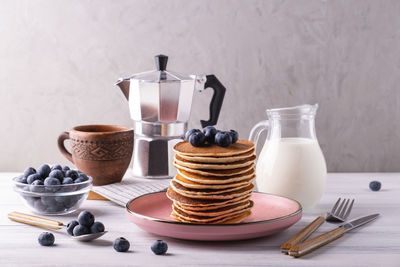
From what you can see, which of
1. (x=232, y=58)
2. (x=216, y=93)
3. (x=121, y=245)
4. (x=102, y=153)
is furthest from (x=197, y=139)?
(x=232, y=58)

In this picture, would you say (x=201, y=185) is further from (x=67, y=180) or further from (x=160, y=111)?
(x=160, y=111)

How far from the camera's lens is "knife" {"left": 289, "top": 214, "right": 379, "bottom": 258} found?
3.00ft

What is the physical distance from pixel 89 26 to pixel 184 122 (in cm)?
53

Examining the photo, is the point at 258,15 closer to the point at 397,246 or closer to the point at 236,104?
the point at 236,104

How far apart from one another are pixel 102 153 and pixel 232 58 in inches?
24.9

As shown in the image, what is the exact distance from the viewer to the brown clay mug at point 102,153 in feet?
4.73

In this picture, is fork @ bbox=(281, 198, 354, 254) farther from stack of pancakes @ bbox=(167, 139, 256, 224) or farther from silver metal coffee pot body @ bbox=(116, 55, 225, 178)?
silver metal coffee pot body @ bbox=(116, 55, 225, 178)

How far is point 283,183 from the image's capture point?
1243mm

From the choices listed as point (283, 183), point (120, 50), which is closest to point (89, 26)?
point (120, 50)

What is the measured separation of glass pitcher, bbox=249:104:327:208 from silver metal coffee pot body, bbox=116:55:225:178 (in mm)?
393

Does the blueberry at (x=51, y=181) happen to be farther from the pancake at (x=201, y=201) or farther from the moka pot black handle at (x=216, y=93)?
the moka pot black handle at (x=216, y=93)

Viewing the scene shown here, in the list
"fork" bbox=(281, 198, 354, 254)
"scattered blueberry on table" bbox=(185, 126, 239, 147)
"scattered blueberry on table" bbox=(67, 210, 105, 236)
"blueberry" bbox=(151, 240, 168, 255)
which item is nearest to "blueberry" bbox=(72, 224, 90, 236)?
"scattered blueberry on table" bbox=(67, 210, 105, 236)

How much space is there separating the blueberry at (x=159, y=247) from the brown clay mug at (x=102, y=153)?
559 mm

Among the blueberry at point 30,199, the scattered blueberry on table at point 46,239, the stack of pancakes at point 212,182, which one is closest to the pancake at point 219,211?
the stack of pancakes at point 212,182
